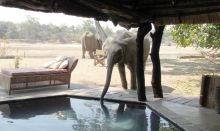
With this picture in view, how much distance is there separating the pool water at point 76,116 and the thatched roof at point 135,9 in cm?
190

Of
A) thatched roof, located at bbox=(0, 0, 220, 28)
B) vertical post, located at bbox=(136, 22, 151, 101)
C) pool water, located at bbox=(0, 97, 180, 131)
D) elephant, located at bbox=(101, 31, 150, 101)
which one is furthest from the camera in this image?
elephant, located at bbox=(101, 31, 150, 101)

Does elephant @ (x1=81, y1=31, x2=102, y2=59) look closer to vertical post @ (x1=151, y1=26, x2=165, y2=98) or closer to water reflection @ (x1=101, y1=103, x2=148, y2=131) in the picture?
vertical post @ (x1=151, y1=26, x2=165, y2=98)

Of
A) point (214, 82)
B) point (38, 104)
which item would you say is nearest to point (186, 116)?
point (214, 82)

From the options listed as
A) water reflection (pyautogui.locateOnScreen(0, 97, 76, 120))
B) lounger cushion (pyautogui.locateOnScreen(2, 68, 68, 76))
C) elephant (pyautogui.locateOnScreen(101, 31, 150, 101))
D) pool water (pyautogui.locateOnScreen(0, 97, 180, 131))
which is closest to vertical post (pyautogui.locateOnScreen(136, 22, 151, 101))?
pool water (pyautogui.locateOnScreen(0, 97, 180, 131))

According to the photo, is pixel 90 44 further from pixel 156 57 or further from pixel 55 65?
pixel 156 57

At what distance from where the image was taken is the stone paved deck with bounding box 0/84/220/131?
6.36 meters

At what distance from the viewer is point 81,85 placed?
1073 cm

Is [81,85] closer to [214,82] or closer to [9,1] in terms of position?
[214,82]

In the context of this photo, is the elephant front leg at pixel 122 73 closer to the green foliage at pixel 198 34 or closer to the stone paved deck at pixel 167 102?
the stone paved deck at pixel 167 102

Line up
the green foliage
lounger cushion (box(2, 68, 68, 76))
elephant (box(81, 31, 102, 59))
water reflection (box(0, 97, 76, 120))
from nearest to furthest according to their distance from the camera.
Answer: water reflection (box(0, 97, 76, 120)) < lounger cushion (box(2, 68, 68, 76)) < the green foliage < elephant (box(81, 31, 102, 59))

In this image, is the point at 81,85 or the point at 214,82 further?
the point at 81,85

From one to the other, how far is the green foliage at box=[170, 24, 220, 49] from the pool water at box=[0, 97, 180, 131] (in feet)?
13.6

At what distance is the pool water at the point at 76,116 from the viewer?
256 inches

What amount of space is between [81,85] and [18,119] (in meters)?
3.85
